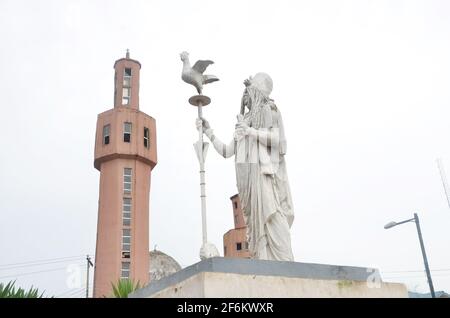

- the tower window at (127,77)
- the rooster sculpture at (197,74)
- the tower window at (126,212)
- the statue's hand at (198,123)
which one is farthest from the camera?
the tower window at (127,77)

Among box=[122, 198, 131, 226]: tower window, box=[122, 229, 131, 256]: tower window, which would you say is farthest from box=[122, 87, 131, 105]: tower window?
box=[122, 229, 131, 256]: tower window

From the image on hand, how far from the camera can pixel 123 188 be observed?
3647cm

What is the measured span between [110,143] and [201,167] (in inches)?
1272

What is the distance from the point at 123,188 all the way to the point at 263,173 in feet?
105

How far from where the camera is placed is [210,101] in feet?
21.4

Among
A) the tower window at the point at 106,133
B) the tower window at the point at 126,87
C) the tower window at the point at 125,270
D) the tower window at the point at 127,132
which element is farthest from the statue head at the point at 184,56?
the tower window at the point at 126,87

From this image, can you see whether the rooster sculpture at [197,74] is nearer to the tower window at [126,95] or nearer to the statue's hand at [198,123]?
the statue's hand at [198,123]

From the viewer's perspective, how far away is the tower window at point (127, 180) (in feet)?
120

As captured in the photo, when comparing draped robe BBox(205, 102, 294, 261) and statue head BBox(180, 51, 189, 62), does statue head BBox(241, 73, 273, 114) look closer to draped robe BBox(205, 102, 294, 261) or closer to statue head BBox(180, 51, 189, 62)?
draped robe BBox(205, 102, 294, 261)

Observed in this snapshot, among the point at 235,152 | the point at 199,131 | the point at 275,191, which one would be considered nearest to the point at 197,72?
the point at 199,131

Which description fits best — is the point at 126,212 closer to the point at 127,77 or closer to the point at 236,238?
the point at 127,77

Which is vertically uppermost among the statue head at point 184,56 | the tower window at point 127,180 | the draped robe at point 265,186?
the tower window at point 127,180

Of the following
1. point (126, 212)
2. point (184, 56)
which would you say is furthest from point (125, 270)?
point (184, 56)

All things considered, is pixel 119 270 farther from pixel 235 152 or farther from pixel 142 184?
pixel 235 152
